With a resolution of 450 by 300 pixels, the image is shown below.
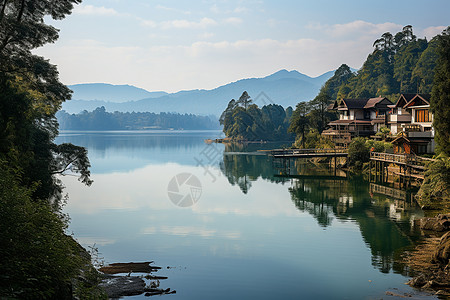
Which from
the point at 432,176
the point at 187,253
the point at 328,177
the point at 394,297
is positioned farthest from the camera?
the point at 328,177

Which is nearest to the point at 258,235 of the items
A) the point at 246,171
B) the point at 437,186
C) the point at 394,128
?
the point at 437,186

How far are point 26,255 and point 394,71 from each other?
120989 mm

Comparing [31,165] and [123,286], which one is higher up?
[31,165]

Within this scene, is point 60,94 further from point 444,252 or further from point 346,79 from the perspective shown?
point 346,79

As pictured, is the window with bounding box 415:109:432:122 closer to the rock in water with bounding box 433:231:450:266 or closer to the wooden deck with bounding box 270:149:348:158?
the wooden deck with bounding box 270:149:348:158

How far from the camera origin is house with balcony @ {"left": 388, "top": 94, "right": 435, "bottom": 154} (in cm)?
4944

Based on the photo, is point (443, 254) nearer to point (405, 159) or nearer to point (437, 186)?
point (437, 186)

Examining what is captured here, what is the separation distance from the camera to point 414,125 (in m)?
52.4

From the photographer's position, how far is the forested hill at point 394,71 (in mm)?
106062

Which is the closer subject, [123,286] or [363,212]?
[123,286]

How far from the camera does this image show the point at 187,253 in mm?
23828

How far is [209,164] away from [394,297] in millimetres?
60903

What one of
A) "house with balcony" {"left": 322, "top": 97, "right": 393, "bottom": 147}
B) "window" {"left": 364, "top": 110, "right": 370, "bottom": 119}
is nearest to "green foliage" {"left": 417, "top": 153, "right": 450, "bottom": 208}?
"house with balcony" {"left": 322, "top": 97, "right": 393, "bottom": 147}

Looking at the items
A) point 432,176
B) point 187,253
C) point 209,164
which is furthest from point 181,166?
point 187,253
